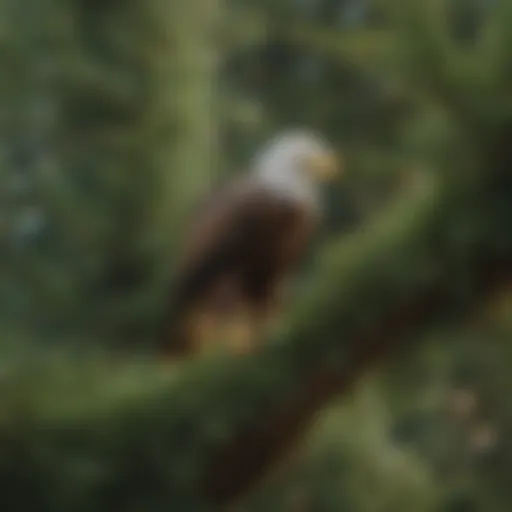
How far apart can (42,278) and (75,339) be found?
0.25 feet

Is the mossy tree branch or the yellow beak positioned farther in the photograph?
the yellow beak

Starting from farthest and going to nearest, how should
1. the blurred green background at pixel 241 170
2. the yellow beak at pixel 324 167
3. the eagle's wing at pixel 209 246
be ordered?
1. the yellow beak at pixel 324 167
2. the eagle's wing at pixel 209 246
3. the blurred green background at pixel 241 170

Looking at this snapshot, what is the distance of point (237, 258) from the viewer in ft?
4.10

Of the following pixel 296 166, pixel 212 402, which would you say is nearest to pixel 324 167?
pixel 296 166

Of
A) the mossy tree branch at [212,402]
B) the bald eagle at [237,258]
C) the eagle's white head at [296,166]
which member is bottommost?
the mossy tree branch at [212,402]

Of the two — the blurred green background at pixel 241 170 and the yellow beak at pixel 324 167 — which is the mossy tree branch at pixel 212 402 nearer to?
the blurred green background at pixel 241 170

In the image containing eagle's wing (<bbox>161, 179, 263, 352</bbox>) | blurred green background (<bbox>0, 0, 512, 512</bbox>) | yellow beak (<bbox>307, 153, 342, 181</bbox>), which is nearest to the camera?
blurred green background (<bbox>0, 0, 512, 512</bbox>)

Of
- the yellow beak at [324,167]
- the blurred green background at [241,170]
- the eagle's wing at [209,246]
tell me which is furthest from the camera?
the yellow beak at [324,167]

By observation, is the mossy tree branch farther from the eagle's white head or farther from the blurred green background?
the eagle's white head

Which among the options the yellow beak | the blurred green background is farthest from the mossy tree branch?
the yellow beak

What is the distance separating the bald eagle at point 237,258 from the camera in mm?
1229

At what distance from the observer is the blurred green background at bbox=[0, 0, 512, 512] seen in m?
0.98

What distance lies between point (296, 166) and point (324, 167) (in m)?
0.07

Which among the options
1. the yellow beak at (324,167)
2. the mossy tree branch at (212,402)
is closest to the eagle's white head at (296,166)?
the yellow beak at (324,167)
